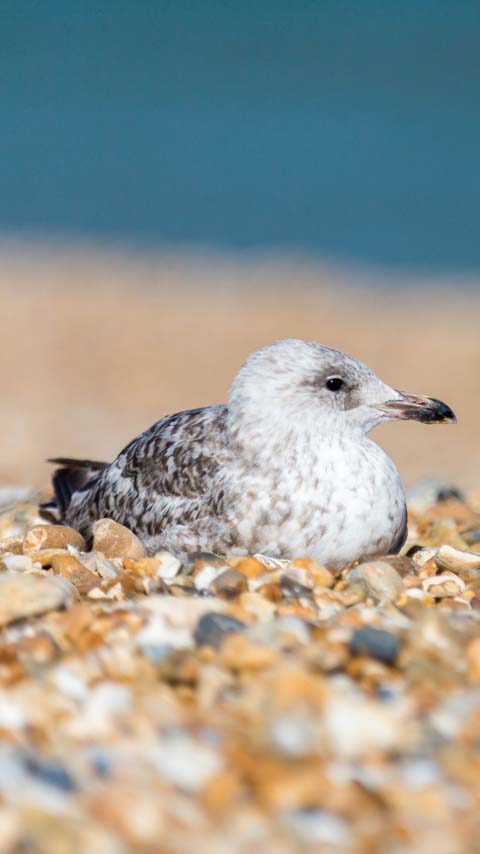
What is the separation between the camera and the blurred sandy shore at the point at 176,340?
14.2 meters

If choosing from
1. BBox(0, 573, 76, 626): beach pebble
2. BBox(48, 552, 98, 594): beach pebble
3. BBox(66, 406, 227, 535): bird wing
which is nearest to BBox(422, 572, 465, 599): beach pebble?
BBox(66, 406, 227, 535): bird wing

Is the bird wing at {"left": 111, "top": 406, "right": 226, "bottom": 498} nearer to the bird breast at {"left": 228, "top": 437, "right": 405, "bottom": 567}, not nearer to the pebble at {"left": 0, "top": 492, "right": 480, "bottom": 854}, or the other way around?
the bird breast at {"left": 228, "top": 437, "right": 405, "bottom": 567}

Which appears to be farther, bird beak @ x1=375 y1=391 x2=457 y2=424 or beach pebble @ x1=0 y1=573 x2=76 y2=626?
bird beak @ x1=375 y1=391 x2=457 y2=424

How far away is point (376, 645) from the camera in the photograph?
3.47 m

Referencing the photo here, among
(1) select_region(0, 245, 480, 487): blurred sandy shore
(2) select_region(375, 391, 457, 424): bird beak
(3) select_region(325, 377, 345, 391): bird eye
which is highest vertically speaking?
(3) select_region(325, 377, 345, 391): bird eye

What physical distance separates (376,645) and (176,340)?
56.9ft

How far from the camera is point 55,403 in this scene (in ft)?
52.9

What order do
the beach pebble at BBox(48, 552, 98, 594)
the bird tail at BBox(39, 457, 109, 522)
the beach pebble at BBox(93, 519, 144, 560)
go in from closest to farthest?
→ the beach pebble at BBox(48, 552, 98, 594), the beach pebble at BBox(93, 519, 144, 560), the bird tail at BBox(39, 457, 109, 522)

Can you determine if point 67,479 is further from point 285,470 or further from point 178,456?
point 285,470

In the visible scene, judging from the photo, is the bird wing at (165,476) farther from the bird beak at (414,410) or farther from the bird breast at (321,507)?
the bird beak at (414,410)

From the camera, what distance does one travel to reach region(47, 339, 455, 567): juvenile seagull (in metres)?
4.70

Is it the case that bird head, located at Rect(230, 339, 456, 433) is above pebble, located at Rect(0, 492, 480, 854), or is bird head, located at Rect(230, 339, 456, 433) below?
above

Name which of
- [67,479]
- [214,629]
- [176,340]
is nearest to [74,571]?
[214,629]

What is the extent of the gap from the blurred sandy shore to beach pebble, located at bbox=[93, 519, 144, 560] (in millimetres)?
5083
